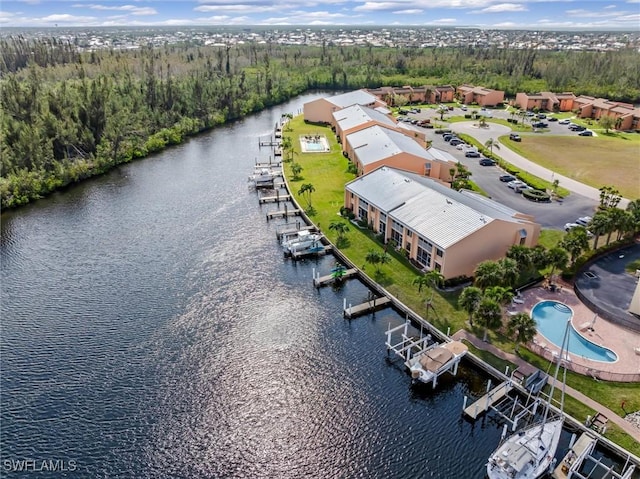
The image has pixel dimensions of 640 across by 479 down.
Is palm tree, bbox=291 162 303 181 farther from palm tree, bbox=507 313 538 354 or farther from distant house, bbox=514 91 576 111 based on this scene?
distant house, bbox=514 91 576 111

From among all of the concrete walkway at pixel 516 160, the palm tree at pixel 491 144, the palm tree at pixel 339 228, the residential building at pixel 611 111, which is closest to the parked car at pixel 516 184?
the concrete walkway at pixel 516 160

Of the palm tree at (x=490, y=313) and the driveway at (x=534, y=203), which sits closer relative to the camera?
the palm tree at (x=490, y=313)

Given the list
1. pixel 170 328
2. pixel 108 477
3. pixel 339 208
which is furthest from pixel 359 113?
pixel 108 477

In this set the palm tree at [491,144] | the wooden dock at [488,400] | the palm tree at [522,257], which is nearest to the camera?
the wooden dock at [488,400]

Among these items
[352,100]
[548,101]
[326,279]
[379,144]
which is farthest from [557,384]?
[548,101]

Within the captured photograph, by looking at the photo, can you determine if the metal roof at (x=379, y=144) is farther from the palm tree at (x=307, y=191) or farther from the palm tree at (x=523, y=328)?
the palm tree at (x=523, y=328)

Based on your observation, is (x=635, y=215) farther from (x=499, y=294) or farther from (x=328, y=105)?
(x=328, y=105)

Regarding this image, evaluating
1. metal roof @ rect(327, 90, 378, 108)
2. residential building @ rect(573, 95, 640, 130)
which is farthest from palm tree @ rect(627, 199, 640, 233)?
metal roof @ rect(327, 90, 378, 108)
